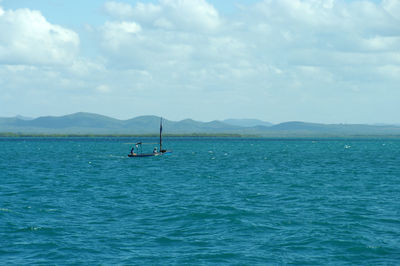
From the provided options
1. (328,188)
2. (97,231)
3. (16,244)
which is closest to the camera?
(16,244)

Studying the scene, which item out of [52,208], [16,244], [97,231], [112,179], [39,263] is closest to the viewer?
[39,263]

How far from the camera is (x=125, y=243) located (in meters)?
27.7

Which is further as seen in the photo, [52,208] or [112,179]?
[112,179]

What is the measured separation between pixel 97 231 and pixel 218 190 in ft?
77.5

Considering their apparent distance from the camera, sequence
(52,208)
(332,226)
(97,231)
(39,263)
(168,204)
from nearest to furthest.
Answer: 1. (39,263)
2. (97,231)
3. (332,226)
4. (52,208)
5. (168,204)

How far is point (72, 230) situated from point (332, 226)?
1831cm

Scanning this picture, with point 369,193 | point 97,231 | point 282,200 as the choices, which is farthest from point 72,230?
point 369,193

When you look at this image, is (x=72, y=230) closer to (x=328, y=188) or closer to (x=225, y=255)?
(x=225, y=255)

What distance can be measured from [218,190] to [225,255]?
26.9m

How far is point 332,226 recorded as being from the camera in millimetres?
32469

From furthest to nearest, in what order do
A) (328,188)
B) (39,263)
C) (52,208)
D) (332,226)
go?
1. (328,188)
2. (52,208)
3. (332,226)
4. (39,263)

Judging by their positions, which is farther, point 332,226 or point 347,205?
point 347,205

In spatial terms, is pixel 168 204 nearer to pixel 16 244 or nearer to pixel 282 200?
pixel 282 200

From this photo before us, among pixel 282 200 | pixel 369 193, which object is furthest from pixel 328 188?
pixel 282 200
